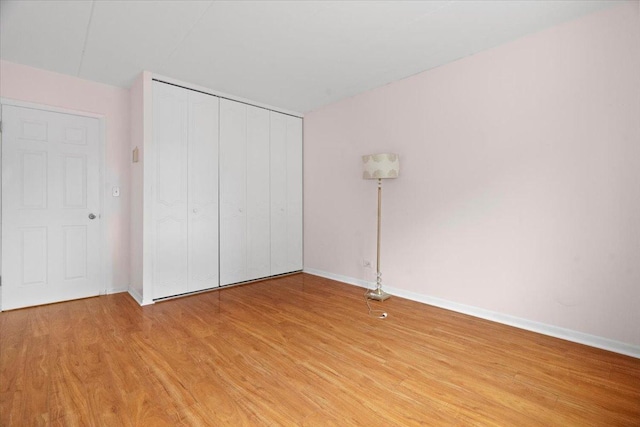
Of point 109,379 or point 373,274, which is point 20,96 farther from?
point 373,274

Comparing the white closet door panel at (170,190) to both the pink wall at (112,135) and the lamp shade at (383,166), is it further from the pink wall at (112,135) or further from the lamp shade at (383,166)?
the lamp shade at (383,166)

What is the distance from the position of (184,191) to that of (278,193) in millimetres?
1457

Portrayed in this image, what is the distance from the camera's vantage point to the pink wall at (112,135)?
11.5 ft

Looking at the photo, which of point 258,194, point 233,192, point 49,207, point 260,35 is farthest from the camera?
point 258,194

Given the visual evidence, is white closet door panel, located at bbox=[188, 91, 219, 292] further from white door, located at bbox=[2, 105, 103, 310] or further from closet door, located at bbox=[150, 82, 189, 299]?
white door, located at bbox=[2, 105, 103, 310]

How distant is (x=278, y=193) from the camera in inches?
189

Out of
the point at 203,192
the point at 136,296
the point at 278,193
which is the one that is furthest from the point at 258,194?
the point at 136,296

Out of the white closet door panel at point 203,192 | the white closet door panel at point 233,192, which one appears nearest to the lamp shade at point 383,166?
the white closet door panel at point 233,192

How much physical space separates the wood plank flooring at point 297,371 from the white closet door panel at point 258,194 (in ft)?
4.52

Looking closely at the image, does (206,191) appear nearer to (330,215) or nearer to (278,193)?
(278,193)

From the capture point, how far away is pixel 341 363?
221 cm

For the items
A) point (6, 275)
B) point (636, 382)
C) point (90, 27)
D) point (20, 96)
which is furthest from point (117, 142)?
point (636, 382)

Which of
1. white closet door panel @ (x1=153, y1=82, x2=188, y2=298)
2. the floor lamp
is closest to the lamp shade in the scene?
the floor lamp

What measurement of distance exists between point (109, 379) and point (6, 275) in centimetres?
235
